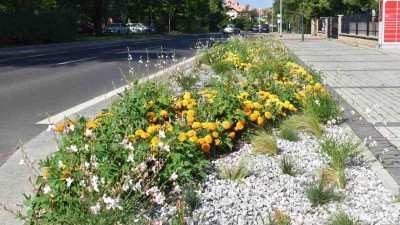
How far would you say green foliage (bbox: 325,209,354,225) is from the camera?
131 inches

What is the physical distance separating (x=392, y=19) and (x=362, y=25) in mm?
6512

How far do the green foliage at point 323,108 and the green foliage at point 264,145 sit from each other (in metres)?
1.19

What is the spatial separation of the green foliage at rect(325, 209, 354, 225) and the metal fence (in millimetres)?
24649

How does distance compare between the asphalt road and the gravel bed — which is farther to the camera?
Result: the asphalt road

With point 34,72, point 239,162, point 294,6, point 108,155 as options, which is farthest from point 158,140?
point 294,6

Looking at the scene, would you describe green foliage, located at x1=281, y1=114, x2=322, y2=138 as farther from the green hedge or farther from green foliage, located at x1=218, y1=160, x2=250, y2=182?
the green hedge

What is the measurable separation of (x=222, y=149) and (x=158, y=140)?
1.18m

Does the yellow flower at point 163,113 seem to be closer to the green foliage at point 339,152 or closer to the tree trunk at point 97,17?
the green foliage at point 339,152

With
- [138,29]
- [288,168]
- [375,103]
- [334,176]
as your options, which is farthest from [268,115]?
[138,29]

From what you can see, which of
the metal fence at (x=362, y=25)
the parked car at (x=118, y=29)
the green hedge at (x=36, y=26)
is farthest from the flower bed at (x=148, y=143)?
the parked car at (x=118, y=29)

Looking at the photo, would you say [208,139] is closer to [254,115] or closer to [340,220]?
[254,115]

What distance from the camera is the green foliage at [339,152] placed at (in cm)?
463

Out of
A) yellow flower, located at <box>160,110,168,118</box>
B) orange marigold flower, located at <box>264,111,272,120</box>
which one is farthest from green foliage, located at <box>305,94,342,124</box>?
yellow flower, located at <box>160,110,168,118</box>

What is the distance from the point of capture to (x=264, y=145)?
5.19 metres
